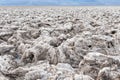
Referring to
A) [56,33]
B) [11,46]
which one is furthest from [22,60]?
[56,33]

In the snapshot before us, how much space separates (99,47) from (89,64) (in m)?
1.07

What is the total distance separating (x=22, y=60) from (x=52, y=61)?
1.60ft

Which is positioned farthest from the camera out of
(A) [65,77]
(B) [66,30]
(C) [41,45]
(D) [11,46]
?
(B) [66,30]

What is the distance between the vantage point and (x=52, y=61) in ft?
14.0

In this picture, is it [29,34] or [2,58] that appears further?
[29,34]

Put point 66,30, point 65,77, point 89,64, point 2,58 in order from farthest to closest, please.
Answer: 1. point 66,30
2. point 2,58
3. point 89,64
4. point 65,77

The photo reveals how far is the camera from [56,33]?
6453 mm

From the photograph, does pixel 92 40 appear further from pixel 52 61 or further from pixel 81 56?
pixel 52 61

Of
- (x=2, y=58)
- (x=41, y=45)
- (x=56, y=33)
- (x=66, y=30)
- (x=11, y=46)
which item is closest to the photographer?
(x=2, y=58)

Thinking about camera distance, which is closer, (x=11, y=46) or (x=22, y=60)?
(x=22, y=60)

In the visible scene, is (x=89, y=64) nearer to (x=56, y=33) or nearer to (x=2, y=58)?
(x=2, y=58)

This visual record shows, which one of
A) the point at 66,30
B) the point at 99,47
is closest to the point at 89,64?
the point at 99,47

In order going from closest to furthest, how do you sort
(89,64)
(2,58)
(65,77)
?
(65,77) < (89,64) < (2,58)

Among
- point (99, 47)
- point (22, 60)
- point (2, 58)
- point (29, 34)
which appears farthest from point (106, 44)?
point (29, 34)
